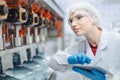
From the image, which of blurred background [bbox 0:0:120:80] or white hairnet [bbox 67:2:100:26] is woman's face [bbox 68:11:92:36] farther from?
blurred background [bbox 0:0:120:80]

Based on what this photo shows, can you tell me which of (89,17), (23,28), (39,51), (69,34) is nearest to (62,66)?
(89,17)

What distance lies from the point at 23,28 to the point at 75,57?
120 cm

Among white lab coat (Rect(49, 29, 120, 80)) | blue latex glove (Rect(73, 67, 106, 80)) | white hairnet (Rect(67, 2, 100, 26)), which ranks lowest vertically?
blue latex glove (Rect(73, 67, 106, 80))

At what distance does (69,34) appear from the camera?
558 centimetres

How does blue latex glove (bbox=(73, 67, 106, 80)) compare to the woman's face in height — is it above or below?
below

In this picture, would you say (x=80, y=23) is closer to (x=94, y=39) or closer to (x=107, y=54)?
(x=94, y=39)

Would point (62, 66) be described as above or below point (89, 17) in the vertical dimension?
below

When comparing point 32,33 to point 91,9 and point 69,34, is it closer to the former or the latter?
point 91,9

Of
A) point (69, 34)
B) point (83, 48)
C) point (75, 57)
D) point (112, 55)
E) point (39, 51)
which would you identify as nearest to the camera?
point (75, 57)

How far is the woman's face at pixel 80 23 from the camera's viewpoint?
2090mm

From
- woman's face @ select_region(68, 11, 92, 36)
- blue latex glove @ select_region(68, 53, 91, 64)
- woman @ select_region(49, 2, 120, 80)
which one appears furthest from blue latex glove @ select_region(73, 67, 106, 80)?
woman's face @ select_region(68, 11, 92, 36)

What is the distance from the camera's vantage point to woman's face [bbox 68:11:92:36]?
209 cm

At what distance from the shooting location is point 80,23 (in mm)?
2102

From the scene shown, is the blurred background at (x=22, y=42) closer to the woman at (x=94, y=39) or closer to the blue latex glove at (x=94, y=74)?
the woman at (x=94, y=39)
